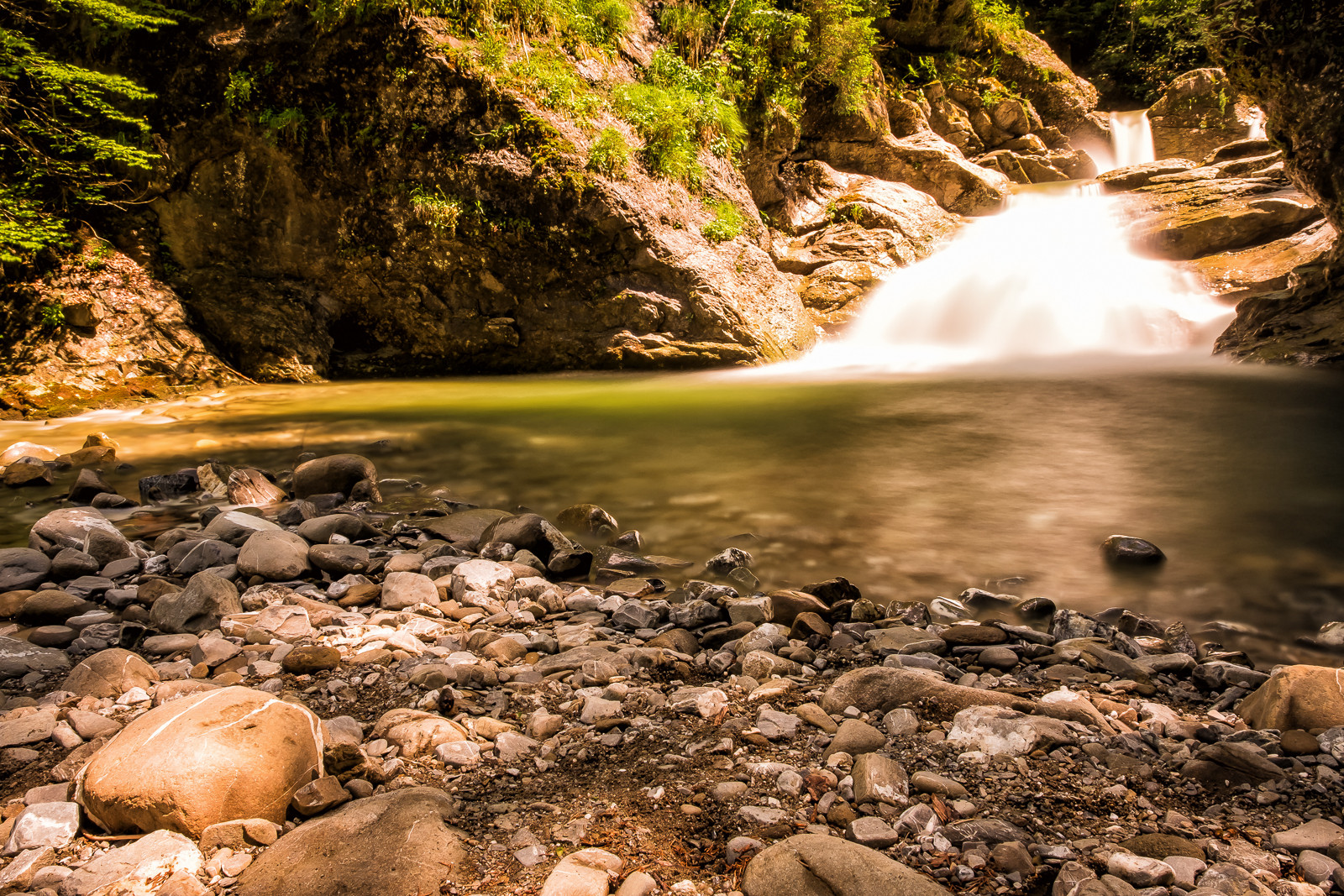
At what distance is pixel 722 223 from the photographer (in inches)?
463

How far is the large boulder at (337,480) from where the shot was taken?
4.98m

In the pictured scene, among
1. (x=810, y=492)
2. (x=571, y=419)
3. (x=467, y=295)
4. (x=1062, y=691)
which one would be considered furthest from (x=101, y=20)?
(x=1062, y=691)

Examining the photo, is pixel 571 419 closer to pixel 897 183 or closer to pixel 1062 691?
pixel 1062 691

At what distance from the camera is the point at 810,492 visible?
4969mm

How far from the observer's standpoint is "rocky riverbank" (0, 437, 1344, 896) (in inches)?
60.0

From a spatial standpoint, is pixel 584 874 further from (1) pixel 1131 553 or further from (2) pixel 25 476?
(2) pixel 25 476

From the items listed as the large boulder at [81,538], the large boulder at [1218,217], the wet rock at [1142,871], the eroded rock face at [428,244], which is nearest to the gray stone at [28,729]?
the large boulder at [81,538]

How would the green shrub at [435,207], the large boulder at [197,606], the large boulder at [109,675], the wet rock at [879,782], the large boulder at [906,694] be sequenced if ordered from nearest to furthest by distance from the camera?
the wet rock at [879,782]
the large boulder at [906,694]
the large boulder at [109,675]
the large boulder at [197,606]
the green shrub at [435,207]

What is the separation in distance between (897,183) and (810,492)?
13.7m

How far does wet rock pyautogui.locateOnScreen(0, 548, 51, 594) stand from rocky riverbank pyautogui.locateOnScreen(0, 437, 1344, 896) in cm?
2

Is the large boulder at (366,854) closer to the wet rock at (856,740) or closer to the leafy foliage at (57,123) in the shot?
the wet rock at (856,740)

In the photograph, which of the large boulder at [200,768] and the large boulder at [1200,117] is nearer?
the large boulder at [200,768]

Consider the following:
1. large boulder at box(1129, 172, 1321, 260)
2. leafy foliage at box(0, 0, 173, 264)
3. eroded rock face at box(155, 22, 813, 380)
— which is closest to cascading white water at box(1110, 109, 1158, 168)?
large boulder at box(1129, 172, 1321, 260)

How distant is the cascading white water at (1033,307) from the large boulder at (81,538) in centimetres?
930
